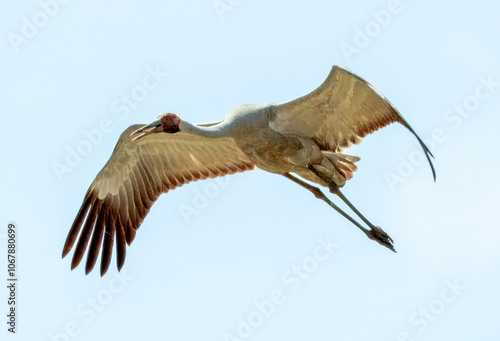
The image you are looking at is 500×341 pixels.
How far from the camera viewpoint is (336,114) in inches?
478

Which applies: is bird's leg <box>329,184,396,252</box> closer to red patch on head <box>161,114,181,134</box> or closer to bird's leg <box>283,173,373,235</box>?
bird's leg <box>283,173,373,235</box>

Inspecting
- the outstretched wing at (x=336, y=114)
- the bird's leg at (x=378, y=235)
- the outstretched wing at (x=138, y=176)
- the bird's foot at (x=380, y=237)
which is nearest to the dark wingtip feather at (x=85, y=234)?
the outstretched wing at (x=138, y=176)

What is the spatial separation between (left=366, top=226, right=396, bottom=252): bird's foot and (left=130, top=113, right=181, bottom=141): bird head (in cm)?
326

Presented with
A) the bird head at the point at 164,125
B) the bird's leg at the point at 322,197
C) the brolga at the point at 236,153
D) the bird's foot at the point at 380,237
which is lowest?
the bird's foot at the point at 380,237

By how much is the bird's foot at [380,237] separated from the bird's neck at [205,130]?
2784 mm

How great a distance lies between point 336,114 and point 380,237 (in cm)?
202

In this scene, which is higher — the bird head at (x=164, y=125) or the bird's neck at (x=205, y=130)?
the bird head at (x=164, y=125)

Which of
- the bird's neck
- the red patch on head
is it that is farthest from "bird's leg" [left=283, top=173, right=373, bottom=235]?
the red patch on head

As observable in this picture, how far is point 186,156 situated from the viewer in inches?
516

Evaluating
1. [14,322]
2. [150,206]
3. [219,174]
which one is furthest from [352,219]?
[14,322]

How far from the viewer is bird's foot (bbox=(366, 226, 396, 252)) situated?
12.8 metres

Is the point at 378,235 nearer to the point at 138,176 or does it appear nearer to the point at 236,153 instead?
the point at 236,153

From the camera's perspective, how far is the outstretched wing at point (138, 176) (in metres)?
12.8

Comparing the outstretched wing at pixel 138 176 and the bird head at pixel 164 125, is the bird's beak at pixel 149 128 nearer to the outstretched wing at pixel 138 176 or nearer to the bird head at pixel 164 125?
the bird head at pixel 164 125
